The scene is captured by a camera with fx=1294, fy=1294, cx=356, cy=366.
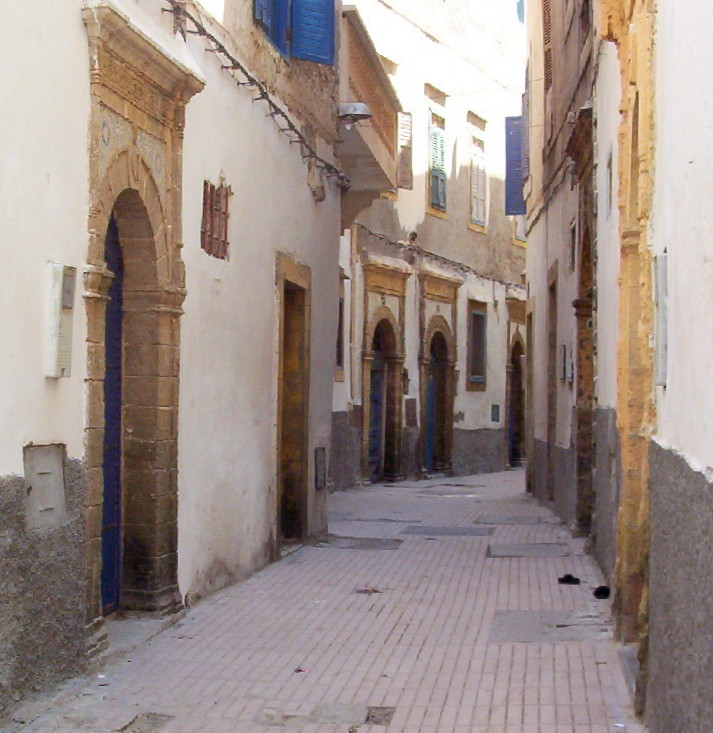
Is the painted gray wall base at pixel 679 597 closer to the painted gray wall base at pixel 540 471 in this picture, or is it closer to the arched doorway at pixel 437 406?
the painted gray wall base at pixel 540 471

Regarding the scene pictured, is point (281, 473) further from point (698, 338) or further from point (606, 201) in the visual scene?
point (698, 338)

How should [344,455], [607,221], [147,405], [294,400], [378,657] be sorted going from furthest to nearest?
[344,455] → [294,400] → [607,221] → [147,405] → [378,657]

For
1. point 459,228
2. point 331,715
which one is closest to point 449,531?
point 331,715

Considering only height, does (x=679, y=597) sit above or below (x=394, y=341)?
below

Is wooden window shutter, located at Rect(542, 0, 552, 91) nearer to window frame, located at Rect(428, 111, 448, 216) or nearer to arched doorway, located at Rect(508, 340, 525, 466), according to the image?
window frame, located at Rect(428, 111, 448, 216)

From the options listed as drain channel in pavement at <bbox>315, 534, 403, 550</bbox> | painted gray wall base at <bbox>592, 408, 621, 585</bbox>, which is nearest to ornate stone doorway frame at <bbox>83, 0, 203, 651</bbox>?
painted gray wall base at <bbox>592, 408, 621, 585</bbox>

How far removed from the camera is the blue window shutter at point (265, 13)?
10.4 m

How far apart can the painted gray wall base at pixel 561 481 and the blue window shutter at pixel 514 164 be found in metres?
5.57

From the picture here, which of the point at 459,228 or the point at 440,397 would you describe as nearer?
the point at 440,397

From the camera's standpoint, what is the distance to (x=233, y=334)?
32.1 feet

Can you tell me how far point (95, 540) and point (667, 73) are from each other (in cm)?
373

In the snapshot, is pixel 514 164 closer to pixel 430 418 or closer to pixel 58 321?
pixel 430 418

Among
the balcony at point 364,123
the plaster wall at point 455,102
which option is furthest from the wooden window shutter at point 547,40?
the plaster wall at point 455,102

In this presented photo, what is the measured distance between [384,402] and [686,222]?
1854 centimetres
